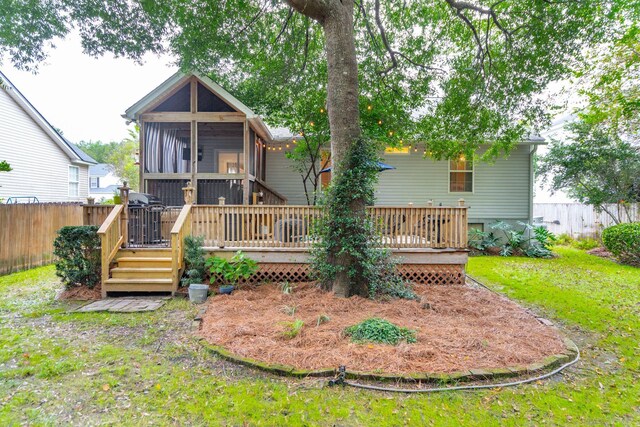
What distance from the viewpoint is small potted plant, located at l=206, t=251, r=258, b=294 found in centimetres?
613

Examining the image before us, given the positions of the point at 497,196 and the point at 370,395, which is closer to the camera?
the point at 370,395

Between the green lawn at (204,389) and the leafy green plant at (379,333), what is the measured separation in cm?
91

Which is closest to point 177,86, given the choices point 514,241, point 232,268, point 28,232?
point 28,232

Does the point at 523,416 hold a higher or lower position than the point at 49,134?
lower

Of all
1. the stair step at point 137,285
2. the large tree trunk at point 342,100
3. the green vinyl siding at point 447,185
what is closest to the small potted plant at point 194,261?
the stair step at point 137,285

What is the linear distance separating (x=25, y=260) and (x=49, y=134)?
9.62m

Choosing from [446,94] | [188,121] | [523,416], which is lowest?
[523,416]

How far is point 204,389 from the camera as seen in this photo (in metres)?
2.92

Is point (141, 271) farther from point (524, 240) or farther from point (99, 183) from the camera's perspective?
point (99, 183)

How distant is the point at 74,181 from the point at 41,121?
3.69m

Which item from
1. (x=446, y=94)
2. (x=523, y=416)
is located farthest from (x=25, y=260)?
(x=446, y=94)

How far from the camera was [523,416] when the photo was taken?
2.57m

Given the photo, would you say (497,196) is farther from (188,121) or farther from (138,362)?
(138,362)

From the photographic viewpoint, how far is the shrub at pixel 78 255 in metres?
6.11
